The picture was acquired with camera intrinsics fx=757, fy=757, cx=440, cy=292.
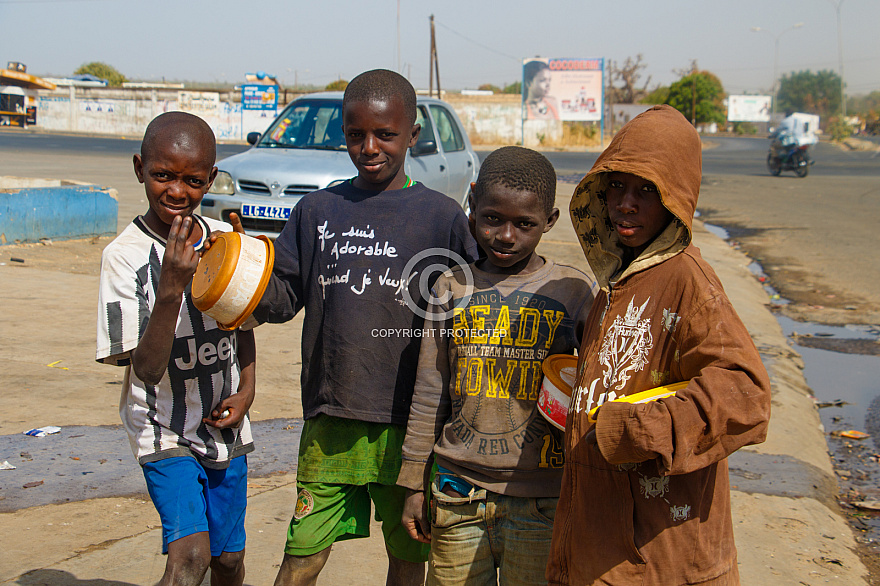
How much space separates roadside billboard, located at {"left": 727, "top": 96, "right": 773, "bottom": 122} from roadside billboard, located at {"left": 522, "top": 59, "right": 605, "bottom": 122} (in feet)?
125

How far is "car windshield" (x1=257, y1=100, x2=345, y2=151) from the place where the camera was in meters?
8.00

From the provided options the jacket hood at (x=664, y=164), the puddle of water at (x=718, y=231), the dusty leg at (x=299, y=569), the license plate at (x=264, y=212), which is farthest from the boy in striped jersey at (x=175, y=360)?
the puddle of water at (x=718, y=231)

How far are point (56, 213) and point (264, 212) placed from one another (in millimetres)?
3639

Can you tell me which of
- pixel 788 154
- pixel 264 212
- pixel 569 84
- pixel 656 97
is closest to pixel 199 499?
pixel 264 212

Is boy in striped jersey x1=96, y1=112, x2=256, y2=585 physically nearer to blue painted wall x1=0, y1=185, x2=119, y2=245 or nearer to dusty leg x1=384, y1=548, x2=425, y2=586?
dusty leg x1=384, y1=548, x2=425, y2=586

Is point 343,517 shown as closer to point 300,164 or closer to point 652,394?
point 652,394

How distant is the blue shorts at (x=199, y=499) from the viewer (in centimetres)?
211

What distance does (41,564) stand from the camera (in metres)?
2.79

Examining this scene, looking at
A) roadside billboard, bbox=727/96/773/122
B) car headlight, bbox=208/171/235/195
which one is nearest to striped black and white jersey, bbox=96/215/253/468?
car headlight, bbox=208/171/235/195

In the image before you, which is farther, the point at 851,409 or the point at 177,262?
the point at 851,409

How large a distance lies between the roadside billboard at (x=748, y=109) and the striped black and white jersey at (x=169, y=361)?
286 feet

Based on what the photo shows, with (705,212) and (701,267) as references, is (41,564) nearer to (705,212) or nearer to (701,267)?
(701,267)

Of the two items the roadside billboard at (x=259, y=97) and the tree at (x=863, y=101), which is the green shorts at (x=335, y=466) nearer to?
the roadside billboard at (x=259, y=97)

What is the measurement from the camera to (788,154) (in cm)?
2267
